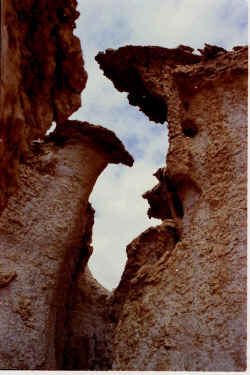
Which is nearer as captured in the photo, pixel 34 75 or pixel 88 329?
pixel 34 75

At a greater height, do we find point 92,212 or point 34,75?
point 92,212

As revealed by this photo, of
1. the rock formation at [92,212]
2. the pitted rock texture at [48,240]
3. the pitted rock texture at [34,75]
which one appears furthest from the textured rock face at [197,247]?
the pitted rock texture at [34,75]

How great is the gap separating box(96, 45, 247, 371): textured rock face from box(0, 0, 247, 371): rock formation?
18 millimetres

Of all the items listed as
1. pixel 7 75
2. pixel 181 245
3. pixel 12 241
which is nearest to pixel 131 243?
pixel 181 245

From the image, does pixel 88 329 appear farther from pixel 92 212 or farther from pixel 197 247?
pixel 197 247

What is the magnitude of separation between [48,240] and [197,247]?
10.2ft

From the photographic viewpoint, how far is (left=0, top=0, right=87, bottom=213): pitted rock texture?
11.0 feet

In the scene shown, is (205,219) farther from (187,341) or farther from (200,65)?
(200,65)

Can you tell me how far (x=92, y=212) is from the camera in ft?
35.1

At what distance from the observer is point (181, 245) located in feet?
22.5

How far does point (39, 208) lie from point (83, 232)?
162 cm

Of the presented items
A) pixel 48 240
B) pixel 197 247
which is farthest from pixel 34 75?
pixel 48 240

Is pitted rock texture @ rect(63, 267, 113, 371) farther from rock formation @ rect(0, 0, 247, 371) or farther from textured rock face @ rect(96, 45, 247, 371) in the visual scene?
textured rock face @ rect(96, 45, 247, 371)

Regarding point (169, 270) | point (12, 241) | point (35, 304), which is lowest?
point (35, 304)
